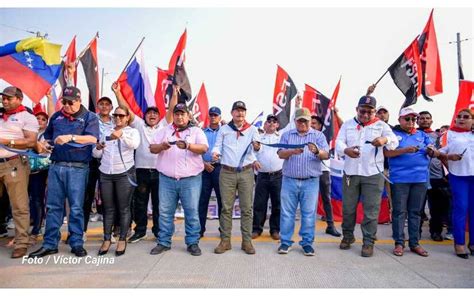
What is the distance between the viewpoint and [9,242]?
4.97m

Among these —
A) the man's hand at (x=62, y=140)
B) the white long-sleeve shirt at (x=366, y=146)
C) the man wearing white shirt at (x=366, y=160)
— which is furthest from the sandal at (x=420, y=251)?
the man's hand at (x=62, y=140)

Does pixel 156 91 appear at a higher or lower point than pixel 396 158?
higher

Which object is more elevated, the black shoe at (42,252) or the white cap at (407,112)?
the white cap at (407,112)

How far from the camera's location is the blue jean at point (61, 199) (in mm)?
4375

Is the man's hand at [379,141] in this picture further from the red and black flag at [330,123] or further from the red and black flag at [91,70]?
the red and black flag at [91,70]

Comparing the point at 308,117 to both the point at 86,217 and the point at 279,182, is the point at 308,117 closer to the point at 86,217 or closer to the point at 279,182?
the point at 279,182

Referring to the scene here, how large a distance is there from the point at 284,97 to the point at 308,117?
2577 millimetres

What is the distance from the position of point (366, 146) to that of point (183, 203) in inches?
105

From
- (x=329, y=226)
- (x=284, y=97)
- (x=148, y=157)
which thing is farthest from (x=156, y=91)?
(x=329, y=226)

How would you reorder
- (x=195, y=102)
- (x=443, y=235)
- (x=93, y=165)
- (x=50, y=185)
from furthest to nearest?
(x=195, y=102)
(x=443, y=235)
(x=93, y=165)
(x=50, y=185)

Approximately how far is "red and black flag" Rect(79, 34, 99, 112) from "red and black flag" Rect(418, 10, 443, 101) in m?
5.43

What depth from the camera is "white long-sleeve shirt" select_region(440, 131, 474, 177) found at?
476 centimetres

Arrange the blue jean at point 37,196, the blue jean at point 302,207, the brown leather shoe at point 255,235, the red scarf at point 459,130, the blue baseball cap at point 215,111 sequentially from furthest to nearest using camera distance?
the blue baseball cap at point 215,111, the brown leather shoe at point 255,235, the blue jean at point 37,196, the red scarf at point 459,130, the blue jean at point 302,207

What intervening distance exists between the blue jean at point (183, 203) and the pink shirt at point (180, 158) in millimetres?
104
